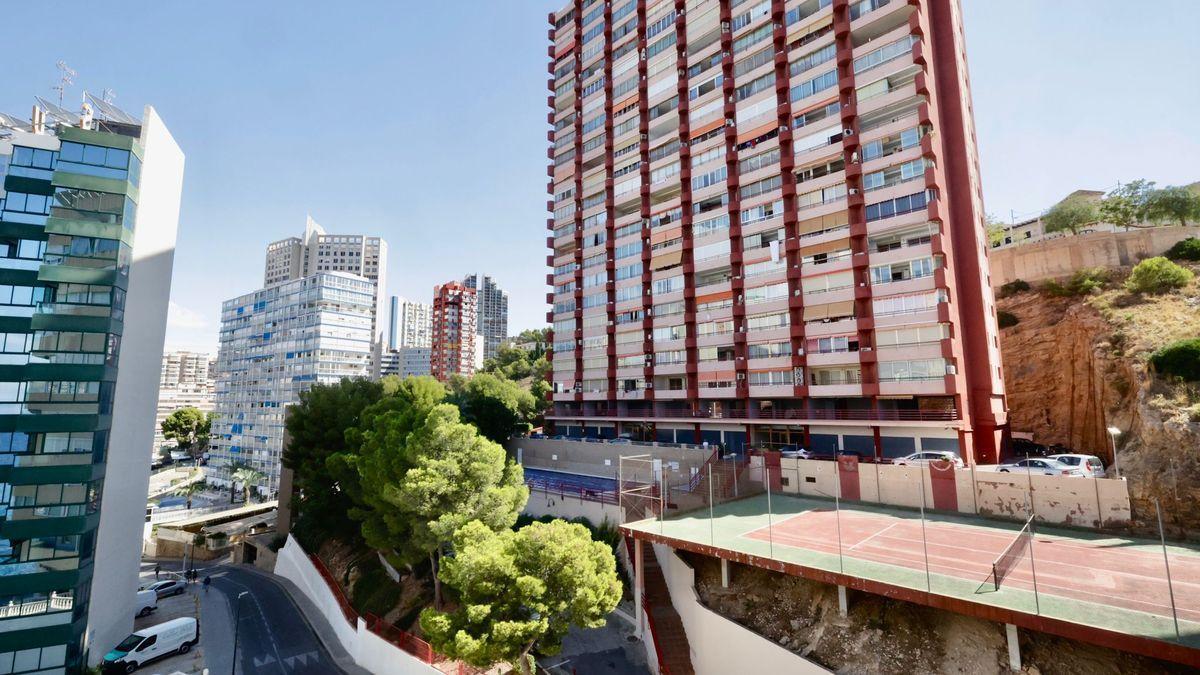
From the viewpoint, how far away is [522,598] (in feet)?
62.8

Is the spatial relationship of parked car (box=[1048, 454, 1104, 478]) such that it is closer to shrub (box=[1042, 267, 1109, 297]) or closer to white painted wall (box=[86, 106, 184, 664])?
shrub (box=[1042, 267, 1109, 297])

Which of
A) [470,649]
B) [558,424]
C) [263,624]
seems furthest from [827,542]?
[558,424]

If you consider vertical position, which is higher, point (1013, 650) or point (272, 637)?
point (1013, 650)

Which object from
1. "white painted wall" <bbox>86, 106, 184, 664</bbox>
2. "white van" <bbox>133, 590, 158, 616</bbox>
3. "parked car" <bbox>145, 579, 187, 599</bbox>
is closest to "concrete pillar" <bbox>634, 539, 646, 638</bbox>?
"white painted wall" <bbox>86, 106, 184, 664</bbox>

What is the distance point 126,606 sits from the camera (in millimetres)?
34656

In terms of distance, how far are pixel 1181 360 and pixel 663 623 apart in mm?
32086

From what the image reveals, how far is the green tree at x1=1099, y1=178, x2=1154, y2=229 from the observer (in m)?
58.7

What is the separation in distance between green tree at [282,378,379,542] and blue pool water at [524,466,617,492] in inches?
632

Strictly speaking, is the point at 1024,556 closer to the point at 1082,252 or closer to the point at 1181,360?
the point at 1181,360

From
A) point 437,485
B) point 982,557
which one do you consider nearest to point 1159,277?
point 982,557

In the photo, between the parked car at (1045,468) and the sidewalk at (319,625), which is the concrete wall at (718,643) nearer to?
the parked car at (1045,468)

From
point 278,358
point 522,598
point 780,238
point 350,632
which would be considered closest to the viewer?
point 522,598

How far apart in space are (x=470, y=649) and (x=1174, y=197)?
80.2m

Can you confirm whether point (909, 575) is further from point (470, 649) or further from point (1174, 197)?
point (1174, 197)
